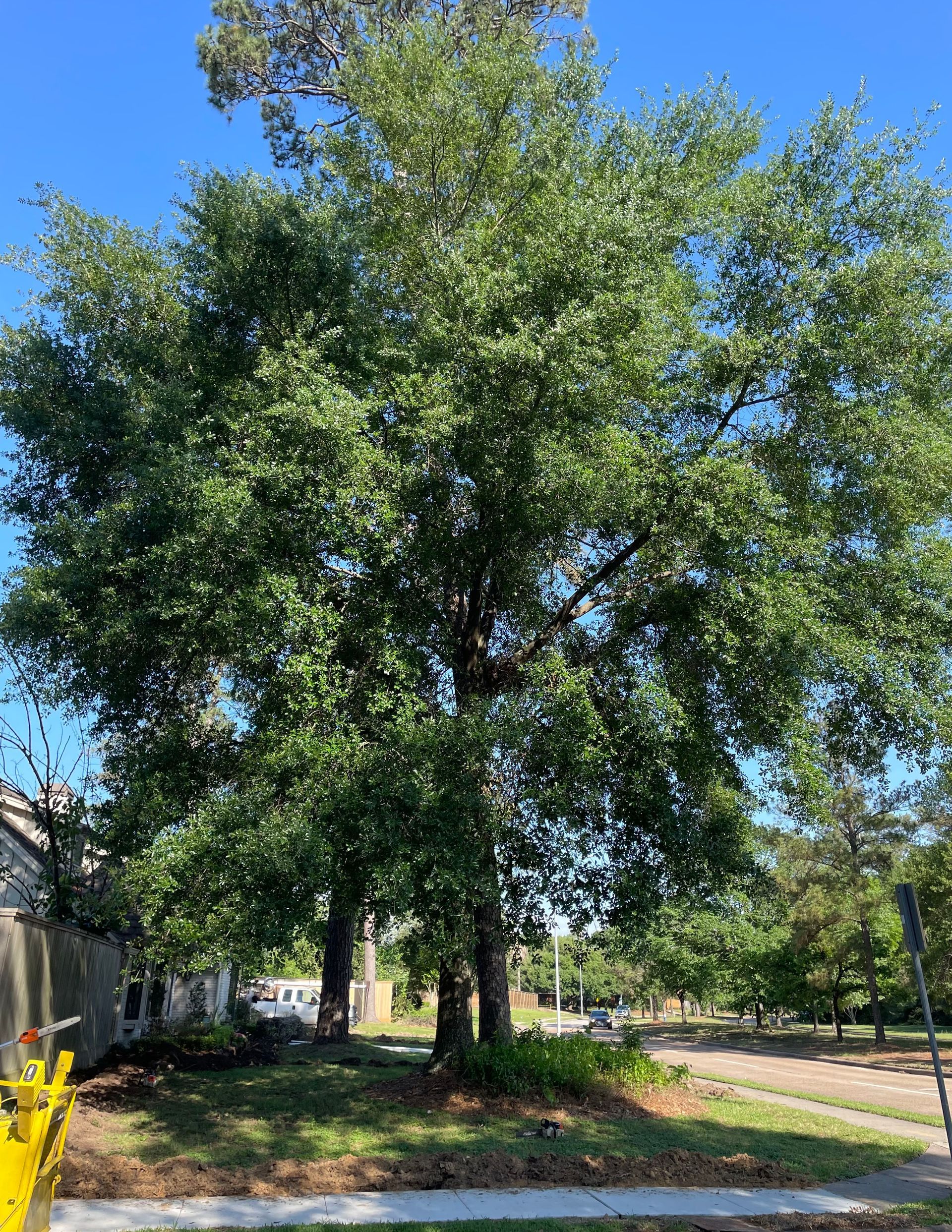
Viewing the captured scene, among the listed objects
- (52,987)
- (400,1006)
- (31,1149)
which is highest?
(52,987)

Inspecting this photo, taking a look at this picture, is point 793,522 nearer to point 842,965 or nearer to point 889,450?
point 889,450

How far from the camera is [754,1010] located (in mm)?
45344

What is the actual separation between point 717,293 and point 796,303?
135 centimetres

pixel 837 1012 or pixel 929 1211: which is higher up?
pixel 837 1012

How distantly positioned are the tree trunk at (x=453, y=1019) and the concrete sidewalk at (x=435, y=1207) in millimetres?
6148

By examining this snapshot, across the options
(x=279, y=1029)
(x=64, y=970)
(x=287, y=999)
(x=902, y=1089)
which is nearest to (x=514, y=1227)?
(x=64, y=970)

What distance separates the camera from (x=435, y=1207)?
6.80 m

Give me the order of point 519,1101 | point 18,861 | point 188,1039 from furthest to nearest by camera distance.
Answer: point 188,1039 → point 18,861 → point 519,1101

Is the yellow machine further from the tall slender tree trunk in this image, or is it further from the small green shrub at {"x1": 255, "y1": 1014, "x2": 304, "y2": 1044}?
the tall slender tree trunk

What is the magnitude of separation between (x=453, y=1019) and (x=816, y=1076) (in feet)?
44.2

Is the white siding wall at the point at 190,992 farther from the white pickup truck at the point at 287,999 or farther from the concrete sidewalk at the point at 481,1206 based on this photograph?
the concrete sidewalk at the point at 481,1206

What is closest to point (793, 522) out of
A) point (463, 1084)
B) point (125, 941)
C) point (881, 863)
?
point (463, 1084)

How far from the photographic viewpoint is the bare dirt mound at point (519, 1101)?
11266mm

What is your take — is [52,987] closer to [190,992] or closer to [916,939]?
[916,939]
